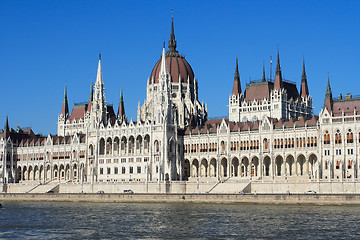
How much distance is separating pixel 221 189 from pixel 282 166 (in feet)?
52.4

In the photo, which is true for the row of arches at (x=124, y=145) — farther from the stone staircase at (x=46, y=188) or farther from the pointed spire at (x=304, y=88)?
the pointed spire at (x=304, y=88)

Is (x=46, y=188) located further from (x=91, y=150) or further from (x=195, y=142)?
(x=195, y=142)

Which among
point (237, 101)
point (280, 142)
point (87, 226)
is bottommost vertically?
point (87, 226)

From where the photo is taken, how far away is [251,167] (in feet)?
463

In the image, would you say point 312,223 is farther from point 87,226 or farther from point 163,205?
point 163,205

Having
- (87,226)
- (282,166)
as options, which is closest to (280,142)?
(282,166)

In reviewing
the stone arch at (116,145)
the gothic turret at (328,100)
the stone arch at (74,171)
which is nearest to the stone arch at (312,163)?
the gothic turret at (328,100)

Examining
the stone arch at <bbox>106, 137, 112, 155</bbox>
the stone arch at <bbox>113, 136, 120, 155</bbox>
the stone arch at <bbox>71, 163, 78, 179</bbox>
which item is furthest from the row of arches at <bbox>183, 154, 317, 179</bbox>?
the stone arch at <bbox>71, 163, 78, 179</bbox>

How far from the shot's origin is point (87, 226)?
259 feet

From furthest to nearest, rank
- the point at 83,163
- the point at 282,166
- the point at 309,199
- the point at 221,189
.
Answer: the point at 83,163, the point at 282,166, the point at 221,189, the point at 309,199

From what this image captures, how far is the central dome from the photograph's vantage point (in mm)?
174250

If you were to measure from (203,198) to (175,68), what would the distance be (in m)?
66.6

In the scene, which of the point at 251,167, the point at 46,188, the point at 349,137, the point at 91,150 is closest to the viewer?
the point at 349,137

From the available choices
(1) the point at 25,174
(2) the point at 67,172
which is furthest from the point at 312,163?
(1) the point at 25,174
